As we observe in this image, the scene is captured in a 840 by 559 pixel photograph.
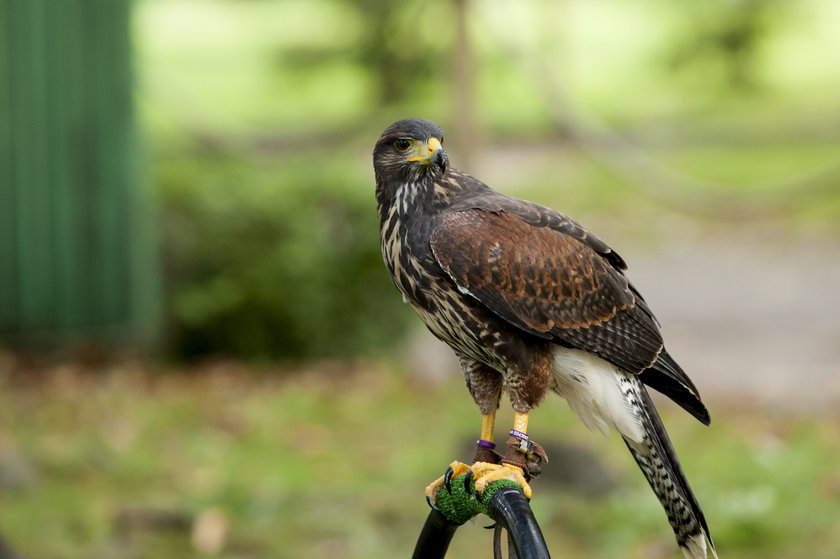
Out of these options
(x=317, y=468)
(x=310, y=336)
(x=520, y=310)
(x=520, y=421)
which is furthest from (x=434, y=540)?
(x=310, y=336)

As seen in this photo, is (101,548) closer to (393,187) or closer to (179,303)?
(393,187)

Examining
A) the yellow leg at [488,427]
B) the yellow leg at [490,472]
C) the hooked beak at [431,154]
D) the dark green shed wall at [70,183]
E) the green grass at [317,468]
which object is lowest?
the green grass at [317,468]

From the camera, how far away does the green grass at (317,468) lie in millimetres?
4547

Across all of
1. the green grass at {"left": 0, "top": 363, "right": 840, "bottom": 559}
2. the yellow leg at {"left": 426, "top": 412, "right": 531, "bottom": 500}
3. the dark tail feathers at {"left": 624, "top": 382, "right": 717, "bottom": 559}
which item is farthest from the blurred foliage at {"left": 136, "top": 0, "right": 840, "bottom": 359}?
the yellow leg at {"left": 426, "top": 412, "right": 531, "bottom": 500}

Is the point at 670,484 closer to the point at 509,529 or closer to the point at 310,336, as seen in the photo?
the point at 509,529

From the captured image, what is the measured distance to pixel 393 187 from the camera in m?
2.44

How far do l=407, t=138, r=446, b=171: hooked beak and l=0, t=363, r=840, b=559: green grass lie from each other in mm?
2494

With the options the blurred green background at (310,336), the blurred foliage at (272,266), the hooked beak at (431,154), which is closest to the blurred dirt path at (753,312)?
the blurred green background at (310,336)

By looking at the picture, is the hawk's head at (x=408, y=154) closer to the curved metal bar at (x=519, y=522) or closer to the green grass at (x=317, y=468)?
the curved metal bar at (x=519, y=522)

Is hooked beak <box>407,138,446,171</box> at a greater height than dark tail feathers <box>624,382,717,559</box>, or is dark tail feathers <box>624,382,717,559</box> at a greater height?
hooked beak <box>407,138,446,171</box>

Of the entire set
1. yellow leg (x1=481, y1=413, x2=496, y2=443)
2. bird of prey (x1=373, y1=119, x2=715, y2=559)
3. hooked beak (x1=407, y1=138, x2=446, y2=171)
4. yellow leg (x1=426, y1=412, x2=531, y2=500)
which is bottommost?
yellow leg (x1=426, y1=412, x2=531, y2=500)

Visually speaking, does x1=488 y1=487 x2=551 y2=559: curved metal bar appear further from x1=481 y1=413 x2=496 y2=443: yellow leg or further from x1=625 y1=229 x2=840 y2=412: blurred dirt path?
x1=625 y1=229 x2=840 y2=412: blurred dirt path

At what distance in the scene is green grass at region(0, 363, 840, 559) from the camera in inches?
179

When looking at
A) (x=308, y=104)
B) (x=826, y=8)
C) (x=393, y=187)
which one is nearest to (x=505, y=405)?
(x=393, y=187)
